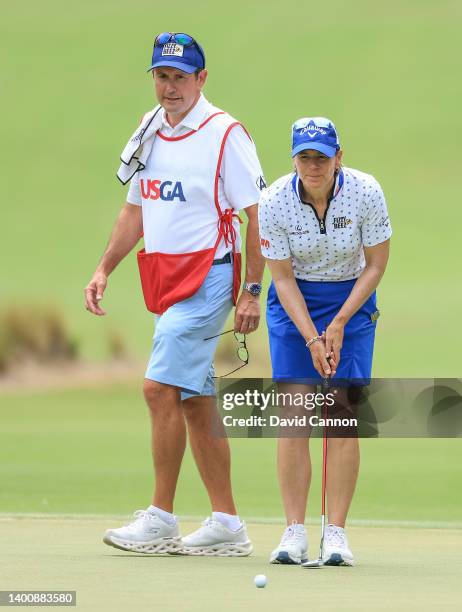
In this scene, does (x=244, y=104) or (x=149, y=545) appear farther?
(x=244, y=104)

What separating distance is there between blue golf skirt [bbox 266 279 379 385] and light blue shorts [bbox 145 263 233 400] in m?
0.37

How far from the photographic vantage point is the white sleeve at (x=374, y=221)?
6246 mm

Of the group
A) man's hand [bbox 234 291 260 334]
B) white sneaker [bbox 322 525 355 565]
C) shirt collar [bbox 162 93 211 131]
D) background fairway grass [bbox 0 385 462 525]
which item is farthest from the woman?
background fairway grass [bbox 0 385 462 525]

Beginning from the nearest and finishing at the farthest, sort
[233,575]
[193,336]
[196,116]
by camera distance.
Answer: [233,575] → [193,336] → [196,116]

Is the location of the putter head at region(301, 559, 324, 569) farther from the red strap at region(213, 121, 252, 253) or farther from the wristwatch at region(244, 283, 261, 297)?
the red strap at region(213, 121, 252, 253)

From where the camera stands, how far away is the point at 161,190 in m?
6.77

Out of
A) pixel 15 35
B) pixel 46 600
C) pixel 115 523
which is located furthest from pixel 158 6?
pixel 46 600

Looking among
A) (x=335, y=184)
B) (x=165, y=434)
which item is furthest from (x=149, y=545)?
(x=335, y=184)

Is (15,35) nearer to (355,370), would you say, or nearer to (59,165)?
(59,165)

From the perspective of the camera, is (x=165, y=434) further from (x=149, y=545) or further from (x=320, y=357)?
(x=320, y=357)

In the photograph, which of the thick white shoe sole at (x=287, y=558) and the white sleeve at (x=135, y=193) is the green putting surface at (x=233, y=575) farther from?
the white sleeve at (x=135, y=193)

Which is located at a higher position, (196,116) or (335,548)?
(196,116)

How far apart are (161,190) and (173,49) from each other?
0.55m

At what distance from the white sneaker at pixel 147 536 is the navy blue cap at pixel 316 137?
1.52 m
